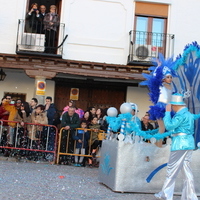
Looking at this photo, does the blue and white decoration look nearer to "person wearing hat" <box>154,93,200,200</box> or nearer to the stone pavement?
"person wearing hat" <box>154,93,200,200</box>

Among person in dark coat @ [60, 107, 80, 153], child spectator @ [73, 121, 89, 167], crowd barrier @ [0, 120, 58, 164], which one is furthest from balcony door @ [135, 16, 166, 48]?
crowd barrier @ [0, 120, 58, 164]

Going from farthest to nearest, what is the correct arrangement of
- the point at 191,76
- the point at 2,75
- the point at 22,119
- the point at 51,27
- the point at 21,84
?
the point at 21,84 < the point at 2,75 < the point at 51,27 < the point at 22,119 < the point at 191,76

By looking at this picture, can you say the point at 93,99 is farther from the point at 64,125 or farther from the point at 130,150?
the point at 130,150

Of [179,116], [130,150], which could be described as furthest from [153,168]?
[179,116]

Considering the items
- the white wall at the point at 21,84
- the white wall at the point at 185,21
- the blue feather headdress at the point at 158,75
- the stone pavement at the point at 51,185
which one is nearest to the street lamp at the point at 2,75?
the white wall at the point at 21,84

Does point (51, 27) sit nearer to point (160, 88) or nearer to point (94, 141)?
point (94, 141)

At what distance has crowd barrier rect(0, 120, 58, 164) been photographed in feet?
35.7

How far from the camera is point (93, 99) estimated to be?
16938 millimetres

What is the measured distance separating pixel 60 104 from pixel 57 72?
217cm

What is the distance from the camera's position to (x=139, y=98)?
17.1 metres

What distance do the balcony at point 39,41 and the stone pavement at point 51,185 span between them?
20.2ft

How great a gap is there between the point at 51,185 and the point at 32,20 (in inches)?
379

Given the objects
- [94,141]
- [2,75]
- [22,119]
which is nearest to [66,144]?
[94,141]

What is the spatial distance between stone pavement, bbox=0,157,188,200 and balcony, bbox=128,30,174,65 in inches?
274
